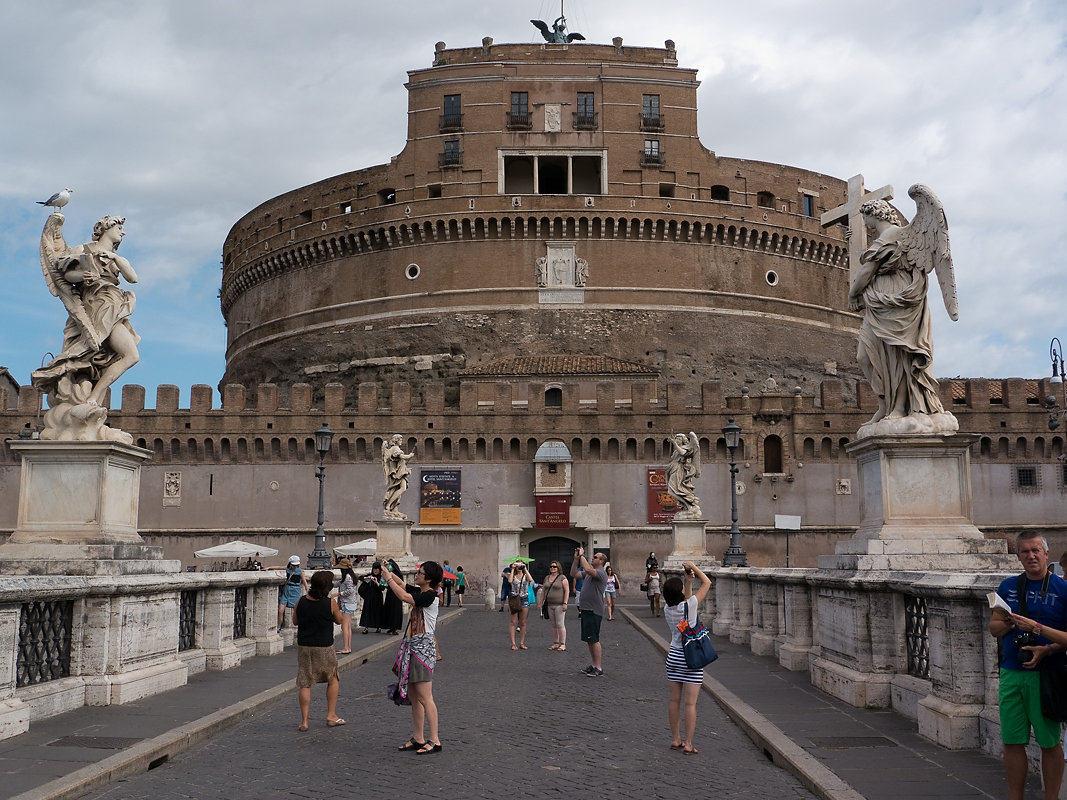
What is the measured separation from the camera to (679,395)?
3828 cm

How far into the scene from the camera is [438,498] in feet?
124

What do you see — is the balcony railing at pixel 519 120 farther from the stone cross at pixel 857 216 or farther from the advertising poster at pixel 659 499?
the stone cross at pixel 857 216

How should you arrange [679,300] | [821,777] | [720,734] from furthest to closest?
[679,300], [720,734], [821,777]

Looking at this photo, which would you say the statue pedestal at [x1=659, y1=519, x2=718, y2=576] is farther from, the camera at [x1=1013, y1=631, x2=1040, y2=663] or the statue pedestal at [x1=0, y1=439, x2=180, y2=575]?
the camera at [x1=1013, y1=631, x2=1040, y2=663]

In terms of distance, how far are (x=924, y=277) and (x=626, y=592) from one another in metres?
29.8

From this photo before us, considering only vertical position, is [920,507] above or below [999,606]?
above

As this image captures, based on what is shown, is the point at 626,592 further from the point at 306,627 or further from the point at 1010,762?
the point at 1010,762

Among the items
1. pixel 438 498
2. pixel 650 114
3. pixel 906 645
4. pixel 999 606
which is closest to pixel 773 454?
pixel 438 498

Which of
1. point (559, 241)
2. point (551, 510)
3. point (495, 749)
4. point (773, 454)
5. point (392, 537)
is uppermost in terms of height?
point (559, 241)

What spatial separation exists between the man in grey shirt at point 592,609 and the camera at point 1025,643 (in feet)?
25.1

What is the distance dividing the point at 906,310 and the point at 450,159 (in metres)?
41.2

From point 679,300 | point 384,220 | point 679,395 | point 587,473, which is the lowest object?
point 587,473

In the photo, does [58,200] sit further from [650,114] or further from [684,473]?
[650,114]

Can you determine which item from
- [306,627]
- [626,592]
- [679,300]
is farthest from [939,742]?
[679,300]
